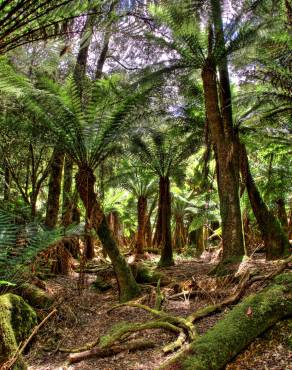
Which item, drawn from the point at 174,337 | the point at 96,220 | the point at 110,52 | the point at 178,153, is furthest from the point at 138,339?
the point at 110,52

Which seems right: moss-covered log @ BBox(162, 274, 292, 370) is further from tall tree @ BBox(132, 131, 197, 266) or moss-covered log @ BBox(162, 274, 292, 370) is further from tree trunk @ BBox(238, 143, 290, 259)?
tall tree @ BBox(132, 131, 197, 266)

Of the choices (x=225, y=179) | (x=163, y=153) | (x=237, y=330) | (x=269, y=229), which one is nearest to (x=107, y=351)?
(x=237, y=330)

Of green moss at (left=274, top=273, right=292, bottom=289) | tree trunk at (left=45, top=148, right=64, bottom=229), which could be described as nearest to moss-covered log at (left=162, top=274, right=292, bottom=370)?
green moss at (left=274, top=273, right=292, bottom=289)

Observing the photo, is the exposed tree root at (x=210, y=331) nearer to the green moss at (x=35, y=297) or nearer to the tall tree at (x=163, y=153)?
the green moss at (x=35, y=297)

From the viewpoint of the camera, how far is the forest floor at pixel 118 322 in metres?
2.66

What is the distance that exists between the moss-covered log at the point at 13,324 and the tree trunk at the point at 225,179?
334 cm

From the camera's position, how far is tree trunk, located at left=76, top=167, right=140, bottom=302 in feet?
17.0

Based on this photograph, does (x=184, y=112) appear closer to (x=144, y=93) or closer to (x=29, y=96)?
(x=144, y=93)

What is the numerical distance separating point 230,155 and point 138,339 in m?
3.69

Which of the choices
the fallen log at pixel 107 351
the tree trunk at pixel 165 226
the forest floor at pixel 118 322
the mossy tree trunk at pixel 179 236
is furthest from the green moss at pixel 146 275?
the mossy tree trunk at pixel 179 236

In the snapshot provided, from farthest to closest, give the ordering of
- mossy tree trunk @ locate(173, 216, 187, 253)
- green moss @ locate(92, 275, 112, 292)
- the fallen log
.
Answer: mossy tree trunk @ locate(173, 216, 187, 253) → green moss @ locate(92, 275, 112, 292) → the fallen log

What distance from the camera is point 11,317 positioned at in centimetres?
368

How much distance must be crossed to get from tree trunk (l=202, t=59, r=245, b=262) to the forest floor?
41.6 inches

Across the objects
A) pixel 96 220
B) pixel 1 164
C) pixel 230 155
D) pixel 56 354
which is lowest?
pixel 56 354
